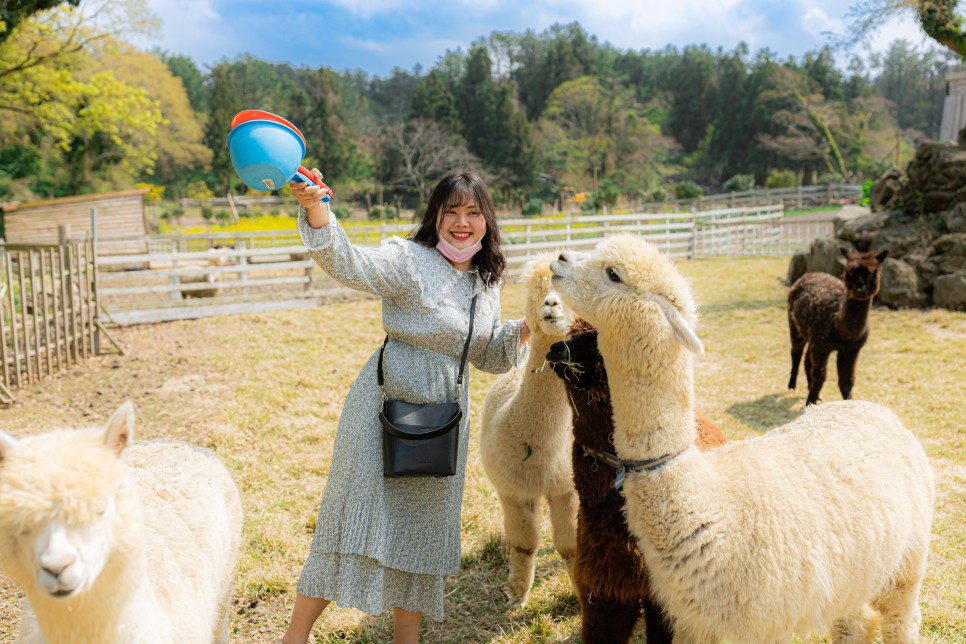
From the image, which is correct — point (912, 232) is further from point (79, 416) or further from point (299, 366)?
point (79, 416)

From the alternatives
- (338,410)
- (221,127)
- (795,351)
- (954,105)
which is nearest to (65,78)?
(338,410)

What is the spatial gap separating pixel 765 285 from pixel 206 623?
13257 millimetres

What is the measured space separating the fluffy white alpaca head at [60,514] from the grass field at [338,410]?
1.78 metres

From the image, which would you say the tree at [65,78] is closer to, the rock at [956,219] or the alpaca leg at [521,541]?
the alpaca leg at [521,541]

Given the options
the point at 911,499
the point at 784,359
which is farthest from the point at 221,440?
the point at 784,359

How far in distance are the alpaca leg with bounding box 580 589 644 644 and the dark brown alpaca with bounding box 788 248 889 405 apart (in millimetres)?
4467

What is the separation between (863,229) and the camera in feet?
39.3

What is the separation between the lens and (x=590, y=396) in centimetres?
257

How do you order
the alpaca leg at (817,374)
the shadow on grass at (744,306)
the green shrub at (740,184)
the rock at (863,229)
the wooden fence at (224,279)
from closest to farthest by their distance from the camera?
the alpaca leg at (817,374)
the shadow on grass at (744,306)
the wooden fence at (224,279)
the rock at (863,229)
the green shrub at (740,184)

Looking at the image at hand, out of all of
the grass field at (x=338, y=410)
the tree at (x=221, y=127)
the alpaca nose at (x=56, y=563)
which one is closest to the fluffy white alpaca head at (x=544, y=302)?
the grass field at (x=338, y=410)

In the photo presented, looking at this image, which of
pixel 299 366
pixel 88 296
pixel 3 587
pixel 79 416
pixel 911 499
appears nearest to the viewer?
pixel 911 499

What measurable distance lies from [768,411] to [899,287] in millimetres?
5733

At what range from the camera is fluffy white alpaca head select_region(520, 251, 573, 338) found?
258cm

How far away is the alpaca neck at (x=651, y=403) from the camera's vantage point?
2.05 metres
